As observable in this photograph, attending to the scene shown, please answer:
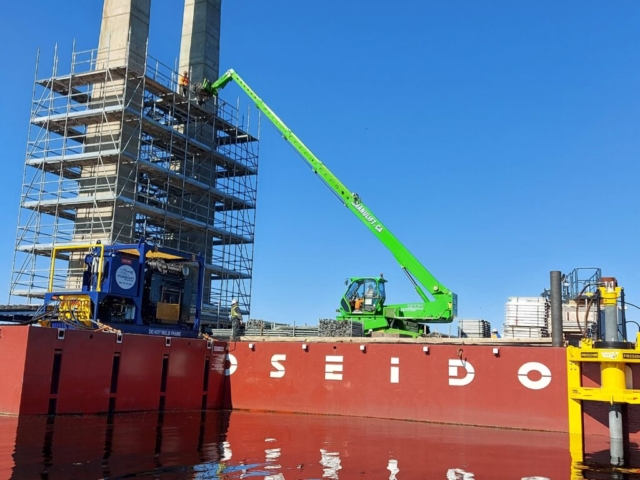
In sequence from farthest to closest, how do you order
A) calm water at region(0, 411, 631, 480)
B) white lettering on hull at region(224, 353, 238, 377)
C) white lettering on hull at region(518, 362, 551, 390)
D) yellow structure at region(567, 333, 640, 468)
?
white lettering on hull at region(224, 353, 238, 377), white lettering on hull at region(518, 362, 551, 390), yellow structure at region(567, 333, 640, 468), calm water at region(0, 411, 631, 480)

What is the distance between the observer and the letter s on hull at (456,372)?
1684cm

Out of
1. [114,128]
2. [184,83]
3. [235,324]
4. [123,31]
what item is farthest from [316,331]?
[184,83]

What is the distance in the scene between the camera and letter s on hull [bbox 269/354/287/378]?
63.5 ft

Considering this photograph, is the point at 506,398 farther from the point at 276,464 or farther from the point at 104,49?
the point at 104,49

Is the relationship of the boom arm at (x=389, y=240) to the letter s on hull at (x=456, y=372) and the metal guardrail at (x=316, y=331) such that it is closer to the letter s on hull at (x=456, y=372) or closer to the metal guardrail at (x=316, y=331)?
the metal guardrail at (x=316, y=331)

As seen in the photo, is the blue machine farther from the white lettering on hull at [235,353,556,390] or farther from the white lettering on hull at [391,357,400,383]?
the white lettering on hull at [391,357,400,383]

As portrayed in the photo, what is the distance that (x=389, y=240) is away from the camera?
27.7 metres

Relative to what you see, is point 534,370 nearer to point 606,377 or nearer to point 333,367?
point 606,377

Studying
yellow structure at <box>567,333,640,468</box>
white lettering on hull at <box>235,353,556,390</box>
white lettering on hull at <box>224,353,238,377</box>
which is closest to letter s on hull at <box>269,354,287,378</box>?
white lettering on hull at <box>235,353,556,390</box>

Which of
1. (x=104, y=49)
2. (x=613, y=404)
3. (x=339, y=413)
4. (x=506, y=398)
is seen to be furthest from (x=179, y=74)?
(x=613, y=404)

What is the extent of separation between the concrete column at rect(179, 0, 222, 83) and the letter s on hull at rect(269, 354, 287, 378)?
26199 millimetres

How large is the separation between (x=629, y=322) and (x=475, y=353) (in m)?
3.88


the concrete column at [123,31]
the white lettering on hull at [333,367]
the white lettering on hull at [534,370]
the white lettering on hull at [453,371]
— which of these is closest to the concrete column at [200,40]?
the concrete column at [123,31]

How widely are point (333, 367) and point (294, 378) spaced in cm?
131
